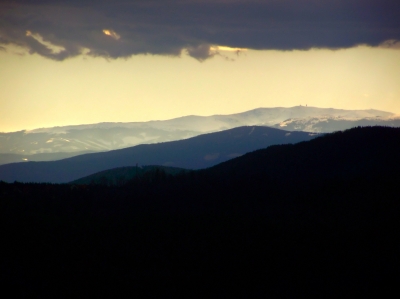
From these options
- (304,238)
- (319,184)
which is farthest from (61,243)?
(319,184)

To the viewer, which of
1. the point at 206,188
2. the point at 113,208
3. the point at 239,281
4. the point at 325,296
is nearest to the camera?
the point at 325,296

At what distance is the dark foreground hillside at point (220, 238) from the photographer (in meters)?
128

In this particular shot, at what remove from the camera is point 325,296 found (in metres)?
118

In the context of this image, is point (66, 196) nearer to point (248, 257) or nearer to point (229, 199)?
point (229, 199)

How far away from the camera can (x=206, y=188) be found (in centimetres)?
19100

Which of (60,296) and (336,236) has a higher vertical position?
(336,236)

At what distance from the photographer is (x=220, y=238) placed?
14712 cm

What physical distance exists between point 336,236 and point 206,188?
190ft


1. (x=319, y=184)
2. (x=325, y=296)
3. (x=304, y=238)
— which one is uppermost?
(x=319, y=184)

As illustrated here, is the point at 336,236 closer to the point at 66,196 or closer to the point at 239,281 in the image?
the point at 239,281

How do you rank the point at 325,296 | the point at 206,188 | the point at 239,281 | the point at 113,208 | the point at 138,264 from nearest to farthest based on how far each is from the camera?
the point at 325,296 < the point at 239,281 < the point at 138,264 < the point at 113,208 < the point at 206,188

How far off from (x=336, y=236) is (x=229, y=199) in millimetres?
41595

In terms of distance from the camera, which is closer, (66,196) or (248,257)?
(248,257)

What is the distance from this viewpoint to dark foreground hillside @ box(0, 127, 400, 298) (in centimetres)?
12769
